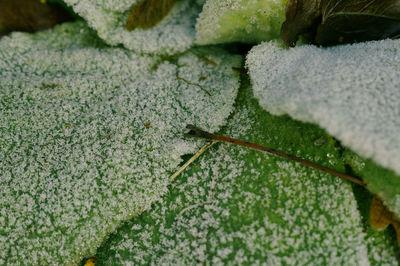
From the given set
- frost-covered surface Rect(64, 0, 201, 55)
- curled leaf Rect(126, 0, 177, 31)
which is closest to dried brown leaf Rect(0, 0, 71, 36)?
frost-covered surface Rect(64, 0, 201, 55)

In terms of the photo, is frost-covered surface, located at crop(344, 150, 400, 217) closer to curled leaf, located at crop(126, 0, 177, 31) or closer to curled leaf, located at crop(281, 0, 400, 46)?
curled leaf, located at crop(281, 0, 400, 46)

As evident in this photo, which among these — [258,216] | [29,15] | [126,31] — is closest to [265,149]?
[258,216]

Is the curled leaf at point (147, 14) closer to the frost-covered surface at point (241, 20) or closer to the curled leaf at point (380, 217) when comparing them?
the frost-covered surface at point (241, 20)

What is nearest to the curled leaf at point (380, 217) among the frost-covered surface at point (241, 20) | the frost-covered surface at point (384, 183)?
the frost-covered surface at point (384, 183)

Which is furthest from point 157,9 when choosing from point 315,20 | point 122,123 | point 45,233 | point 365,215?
point 365,215

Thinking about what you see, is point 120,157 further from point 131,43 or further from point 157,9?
point 157,9
